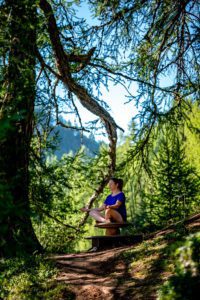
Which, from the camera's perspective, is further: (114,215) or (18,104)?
(114,215)

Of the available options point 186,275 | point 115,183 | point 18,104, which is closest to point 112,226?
point 115,183

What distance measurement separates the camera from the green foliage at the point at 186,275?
133 inches

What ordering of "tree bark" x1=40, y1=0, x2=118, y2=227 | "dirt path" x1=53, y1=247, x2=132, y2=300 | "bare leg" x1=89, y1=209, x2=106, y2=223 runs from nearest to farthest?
"dirt path" x1=53, y1=247, x2=132, y2=300 → "tree bark" x1=40, y1=0, x2=118, y2=227 → "bare leg" x1=89, y1=209, x2=106, y2=223

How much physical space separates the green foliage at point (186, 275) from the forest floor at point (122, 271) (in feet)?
3.19

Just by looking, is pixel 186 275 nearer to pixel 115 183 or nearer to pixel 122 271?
pixel 122 271

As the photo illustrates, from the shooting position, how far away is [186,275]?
11.3 ft

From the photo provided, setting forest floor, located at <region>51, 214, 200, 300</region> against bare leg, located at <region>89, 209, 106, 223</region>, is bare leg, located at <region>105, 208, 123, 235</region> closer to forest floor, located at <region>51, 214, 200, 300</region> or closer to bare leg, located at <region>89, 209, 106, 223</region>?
bare leg, located at <region>89, 209, 106, 223</region>

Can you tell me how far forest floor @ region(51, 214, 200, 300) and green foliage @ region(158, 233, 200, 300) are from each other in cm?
97

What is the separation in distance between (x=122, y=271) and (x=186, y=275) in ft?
9.12

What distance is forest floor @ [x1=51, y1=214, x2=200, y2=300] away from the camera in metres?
5.22

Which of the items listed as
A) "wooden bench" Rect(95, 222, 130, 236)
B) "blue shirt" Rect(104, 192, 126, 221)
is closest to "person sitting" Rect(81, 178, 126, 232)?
"blue shirt" Rect(104, 192, 126, 221)

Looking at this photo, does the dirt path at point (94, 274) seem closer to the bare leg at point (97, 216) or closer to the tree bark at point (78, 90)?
the bare leg at point (97, 216)

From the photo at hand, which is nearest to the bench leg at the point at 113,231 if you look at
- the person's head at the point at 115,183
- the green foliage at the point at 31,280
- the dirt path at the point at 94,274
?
the person's head at the point at 115,183

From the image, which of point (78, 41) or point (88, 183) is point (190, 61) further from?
point (88, 183)
